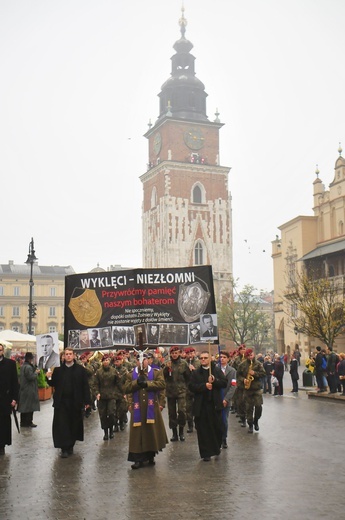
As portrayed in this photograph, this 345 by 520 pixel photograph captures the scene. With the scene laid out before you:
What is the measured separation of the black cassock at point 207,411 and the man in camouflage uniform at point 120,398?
119 inches

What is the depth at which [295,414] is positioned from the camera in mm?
16766

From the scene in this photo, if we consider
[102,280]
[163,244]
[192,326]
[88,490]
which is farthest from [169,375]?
[163,244]

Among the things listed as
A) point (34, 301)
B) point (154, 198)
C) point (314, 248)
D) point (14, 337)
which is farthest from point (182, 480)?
Result: point (34, 301)

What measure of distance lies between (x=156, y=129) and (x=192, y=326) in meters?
68.0

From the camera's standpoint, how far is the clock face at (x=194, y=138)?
75.4 m

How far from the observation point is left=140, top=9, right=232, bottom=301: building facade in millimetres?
71688

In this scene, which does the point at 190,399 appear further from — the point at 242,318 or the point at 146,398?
the point at 242,318

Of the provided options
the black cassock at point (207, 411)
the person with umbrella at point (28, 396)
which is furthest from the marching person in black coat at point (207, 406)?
the person with umbrella at point (28, 396)

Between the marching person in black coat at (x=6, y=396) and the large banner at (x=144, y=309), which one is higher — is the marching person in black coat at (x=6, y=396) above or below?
below

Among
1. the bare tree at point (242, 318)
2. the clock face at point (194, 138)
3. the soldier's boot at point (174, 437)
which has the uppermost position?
the clock face at point (194, 138)

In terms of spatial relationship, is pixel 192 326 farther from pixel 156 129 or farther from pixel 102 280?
pixel 156 129

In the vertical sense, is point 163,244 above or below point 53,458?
above

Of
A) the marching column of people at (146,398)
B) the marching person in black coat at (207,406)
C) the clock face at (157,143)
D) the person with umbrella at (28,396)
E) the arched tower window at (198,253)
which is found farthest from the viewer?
the clock face at (157,143)

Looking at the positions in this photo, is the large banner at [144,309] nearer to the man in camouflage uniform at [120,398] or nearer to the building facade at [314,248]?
A: the man in camouflage uniform at [120,398]
